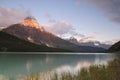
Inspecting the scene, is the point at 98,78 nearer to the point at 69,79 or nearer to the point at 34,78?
the point at 69,79

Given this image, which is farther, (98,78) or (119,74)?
(119,74)

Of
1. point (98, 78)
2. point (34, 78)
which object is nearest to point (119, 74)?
point (98, 78)

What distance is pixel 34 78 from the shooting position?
13.7 m

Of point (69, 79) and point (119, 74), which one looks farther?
point (119, 74)

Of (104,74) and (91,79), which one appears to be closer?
(91,79)

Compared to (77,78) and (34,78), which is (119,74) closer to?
(77,78)

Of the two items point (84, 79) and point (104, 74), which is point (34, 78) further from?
point (104, 74)

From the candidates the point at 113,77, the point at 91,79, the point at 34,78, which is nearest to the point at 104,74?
the point at 113,77

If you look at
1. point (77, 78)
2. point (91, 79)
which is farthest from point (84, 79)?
point (77, 78)

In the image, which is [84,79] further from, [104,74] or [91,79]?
[104,74]

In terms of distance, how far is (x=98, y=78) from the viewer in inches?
552

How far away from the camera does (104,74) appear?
1495 centimetres

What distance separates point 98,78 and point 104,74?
3.51 ft

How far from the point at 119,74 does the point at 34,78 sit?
5.60m
